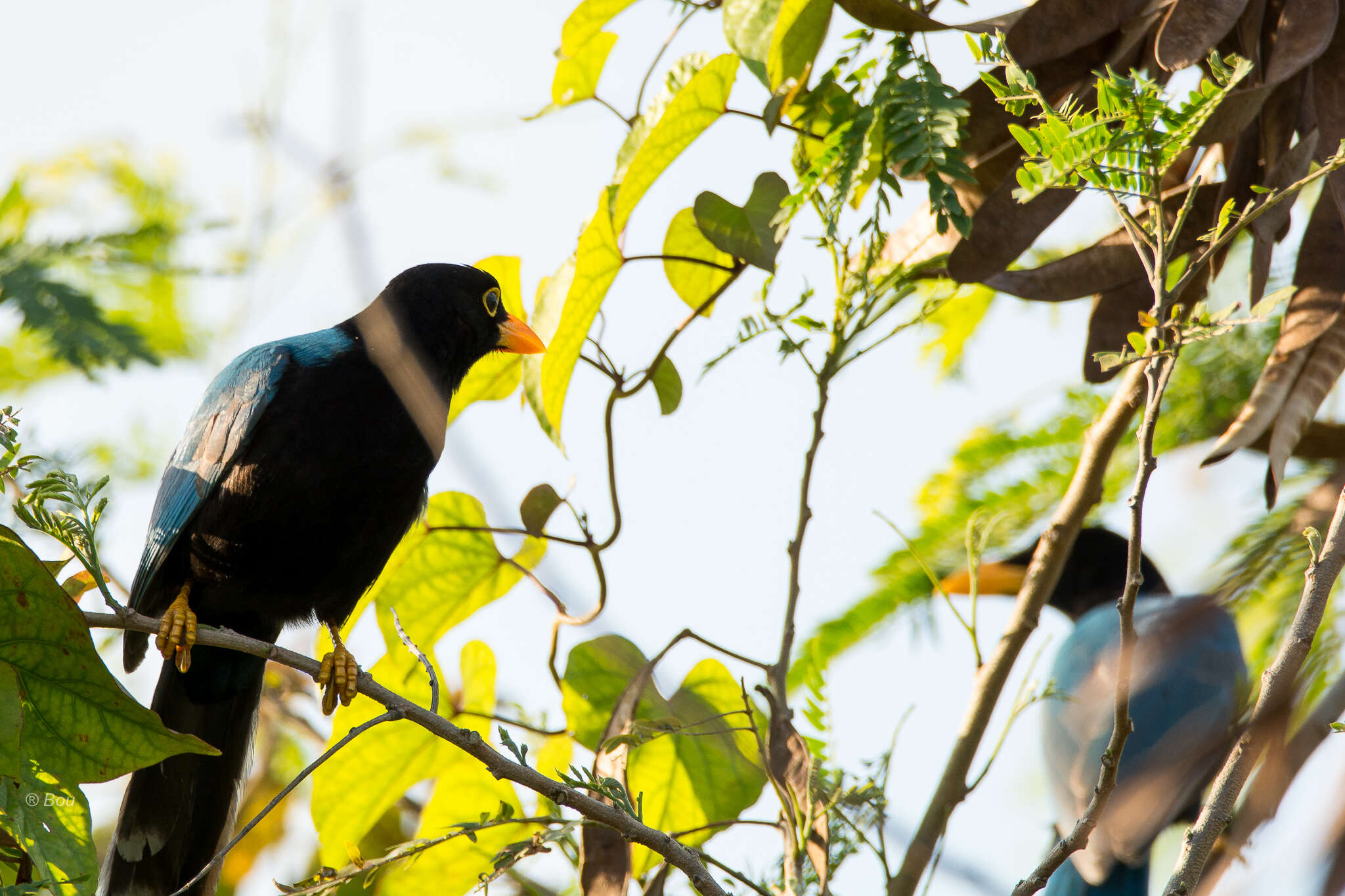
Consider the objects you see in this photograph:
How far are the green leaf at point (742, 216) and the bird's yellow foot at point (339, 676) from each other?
158 centimetres

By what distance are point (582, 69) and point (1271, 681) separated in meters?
2.25

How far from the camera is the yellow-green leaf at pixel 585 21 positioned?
299 centimetres

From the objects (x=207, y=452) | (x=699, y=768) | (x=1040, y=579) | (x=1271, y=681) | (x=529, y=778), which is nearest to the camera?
(x=1271, y=681)

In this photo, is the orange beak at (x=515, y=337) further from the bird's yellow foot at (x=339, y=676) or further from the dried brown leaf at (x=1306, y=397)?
the dried brown leaf at (x=1306, y=397)

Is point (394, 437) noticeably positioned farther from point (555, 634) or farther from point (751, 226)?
point (751, 226)

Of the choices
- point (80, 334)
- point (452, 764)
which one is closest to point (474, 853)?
point (452, 764)

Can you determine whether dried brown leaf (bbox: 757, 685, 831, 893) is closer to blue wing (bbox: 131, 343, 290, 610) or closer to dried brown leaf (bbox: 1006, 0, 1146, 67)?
dried brown leaf (bbox: 1006, 0, 1146, 67)

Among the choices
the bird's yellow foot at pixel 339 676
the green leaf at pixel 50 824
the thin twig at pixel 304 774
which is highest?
the bird's yellow foot at pixel 339 676

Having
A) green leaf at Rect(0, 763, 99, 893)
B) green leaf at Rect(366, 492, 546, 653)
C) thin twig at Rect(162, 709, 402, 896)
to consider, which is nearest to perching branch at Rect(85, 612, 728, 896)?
thin twig at Rect(162, 709, 402, 896)

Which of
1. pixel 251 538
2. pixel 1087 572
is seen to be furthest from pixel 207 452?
pixel 1087 572

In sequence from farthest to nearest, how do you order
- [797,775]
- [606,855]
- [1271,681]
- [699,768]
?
[699,768], [606,855], [797,775], [1271,681]

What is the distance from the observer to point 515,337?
4.21 m

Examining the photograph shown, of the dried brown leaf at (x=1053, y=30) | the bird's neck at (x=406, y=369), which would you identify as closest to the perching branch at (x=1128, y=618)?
the dried brown leaf at (x=1053, y=30)

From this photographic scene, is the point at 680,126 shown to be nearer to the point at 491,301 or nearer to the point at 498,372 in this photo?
the point at 498,372
